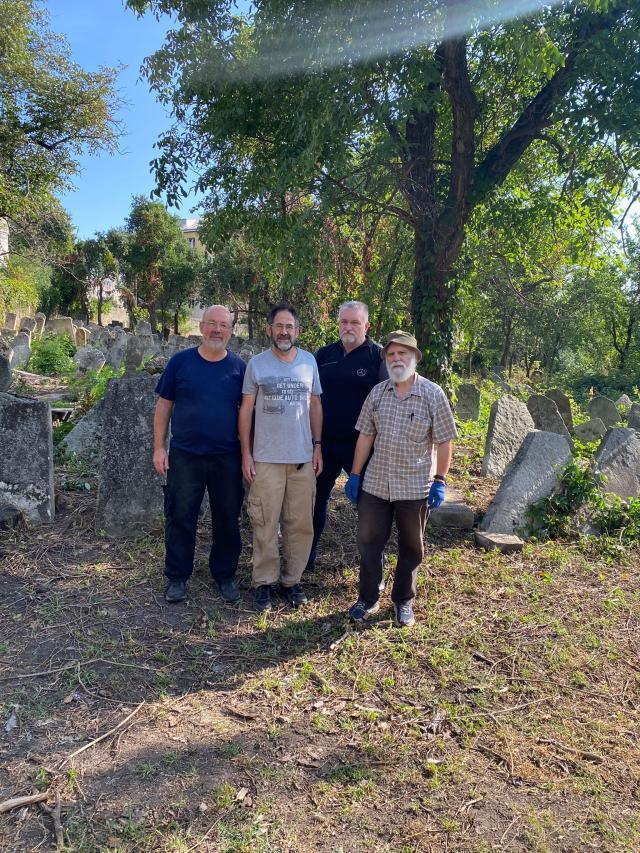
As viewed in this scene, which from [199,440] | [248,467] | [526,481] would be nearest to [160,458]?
[199,440]


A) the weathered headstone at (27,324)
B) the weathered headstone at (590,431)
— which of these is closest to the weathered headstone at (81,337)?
the weathered headstone at (27,324)

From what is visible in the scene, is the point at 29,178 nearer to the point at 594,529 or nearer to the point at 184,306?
the point at 594,529

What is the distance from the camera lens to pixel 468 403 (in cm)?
1059

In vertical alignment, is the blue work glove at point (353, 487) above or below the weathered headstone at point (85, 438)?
above

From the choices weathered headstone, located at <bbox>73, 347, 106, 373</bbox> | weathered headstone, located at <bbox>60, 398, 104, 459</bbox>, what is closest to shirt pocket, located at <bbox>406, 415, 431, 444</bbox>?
weathered headstone, located at <bbox>60, 398, 104, 459</bbox>

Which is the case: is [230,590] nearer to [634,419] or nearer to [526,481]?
[526,481]

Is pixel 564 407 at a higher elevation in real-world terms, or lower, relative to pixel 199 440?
lower

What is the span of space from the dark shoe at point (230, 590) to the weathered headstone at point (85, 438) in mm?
3013

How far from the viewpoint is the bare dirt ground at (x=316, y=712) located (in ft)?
7.68

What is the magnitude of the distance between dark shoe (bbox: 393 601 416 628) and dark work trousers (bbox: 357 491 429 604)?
0.03 meters

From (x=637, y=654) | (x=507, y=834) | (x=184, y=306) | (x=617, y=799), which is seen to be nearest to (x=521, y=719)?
(x=617, y=799)

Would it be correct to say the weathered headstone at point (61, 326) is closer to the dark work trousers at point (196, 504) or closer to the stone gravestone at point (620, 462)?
the dark work trousers at point (196, 504)

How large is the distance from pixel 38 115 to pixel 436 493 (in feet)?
44.9

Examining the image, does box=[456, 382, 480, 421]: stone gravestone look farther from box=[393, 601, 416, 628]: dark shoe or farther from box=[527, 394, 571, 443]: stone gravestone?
box=[393, 601, 416, 628]: dark shoe
